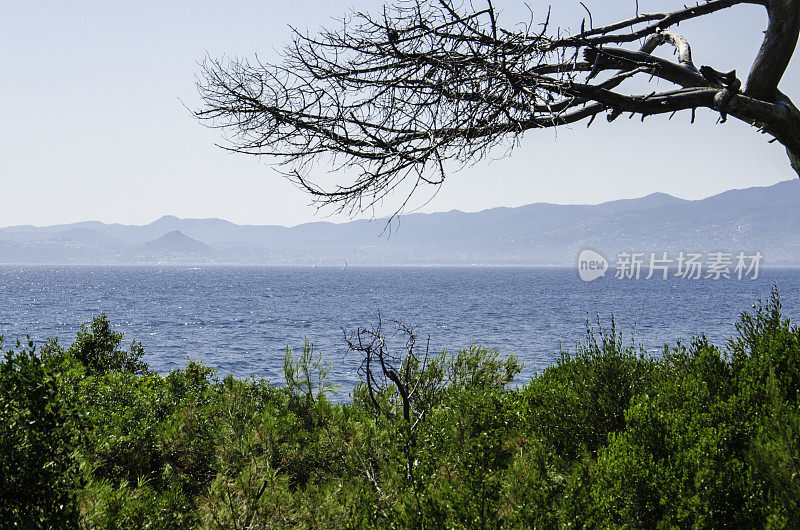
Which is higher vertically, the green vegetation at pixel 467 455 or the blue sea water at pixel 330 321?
the green vegetation at pixel 467 455

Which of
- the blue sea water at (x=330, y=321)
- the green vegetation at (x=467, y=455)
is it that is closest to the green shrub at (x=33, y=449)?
the green vegetation at (x=467, y=455)

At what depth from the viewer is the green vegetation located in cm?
338

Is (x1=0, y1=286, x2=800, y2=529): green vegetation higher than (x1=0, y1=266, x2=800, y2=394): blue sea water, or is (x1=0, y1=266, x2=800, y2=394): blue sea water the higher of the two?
(x1=0, y1=286, x2=800, y2=529): green vegetation

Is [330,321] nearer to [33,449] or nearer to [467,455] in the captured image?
[33,449]

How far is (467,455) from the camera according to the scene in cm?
375

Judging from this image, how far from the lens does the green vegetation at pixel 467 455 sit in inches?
133

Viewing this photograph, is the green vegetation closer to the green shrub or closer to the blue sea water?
the green shrub

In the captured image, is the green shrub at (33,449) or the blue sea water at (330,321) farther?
the blue sea water at (330,321)

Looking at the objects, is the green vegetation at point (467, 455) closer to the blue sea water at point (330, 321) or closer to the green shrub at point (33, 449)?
the green shrub at point (33, 449)

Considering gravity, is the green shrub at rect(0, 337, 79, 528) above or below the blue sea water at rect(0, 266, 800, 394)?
above

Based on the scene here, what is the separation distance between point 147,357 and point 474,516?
42619 millimetres

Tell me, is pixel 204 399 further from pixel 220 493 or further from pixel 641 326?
pixel 641 326

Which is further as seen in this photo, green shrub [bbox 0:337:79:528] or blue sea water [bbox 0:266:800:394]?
blue sea water [bbox 0:266:800:394]

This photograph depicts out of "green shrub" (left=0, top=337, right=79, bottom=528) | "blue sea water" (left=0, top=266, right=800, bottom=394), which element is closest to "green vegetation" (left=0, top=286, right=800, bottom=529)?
"green shrub" (left=0, top=337, right=79, bottom=528)
